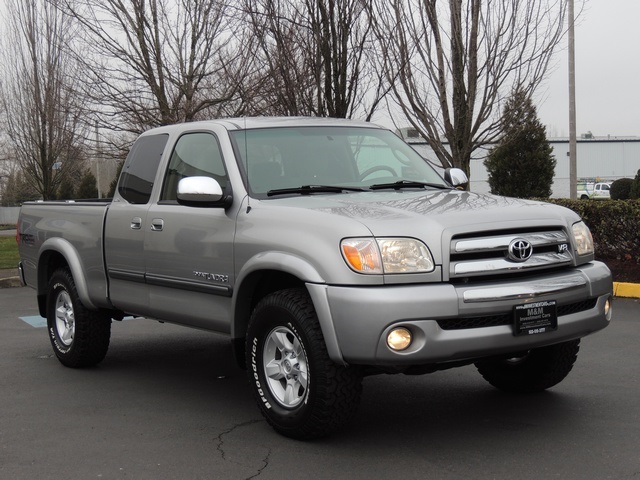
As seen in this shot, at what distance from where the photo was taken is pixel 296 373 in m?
5.16

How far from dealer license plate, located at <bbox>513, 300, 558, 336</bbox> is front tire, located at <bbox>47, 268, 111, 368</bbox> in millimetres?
3899

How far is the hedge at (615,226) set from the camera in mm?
12219

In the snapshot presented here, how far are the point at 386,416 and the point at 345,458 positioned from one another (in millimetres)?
944

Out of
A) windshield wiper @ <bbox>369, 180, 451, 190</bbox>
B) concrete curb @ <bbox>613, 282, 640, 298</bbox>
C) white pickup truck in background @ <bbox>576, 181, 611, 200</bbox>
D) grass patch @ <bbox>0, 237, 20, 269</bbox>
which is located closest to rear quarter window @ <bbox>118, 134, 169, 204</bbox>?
windshield wiper @ <bbox>369, 180, 451, 190</bbox>

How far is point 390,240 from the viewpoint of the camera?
15.6 ft

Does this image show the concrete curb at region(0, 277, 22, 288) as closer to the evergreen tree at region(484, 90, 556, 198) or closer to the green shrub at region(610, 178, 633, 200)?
the evergreen tree at region(484, 90, 556, 198)

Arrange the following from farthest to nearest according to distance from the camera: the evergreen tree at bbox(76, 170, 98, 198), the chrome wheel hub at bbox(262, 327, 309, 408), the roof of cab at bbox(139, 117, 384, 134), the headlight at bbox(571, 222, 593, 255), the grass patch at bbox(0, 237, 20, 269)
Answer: the evergreen tree at bbox(76, 170, 98, 198), the grass patch at bbox(0, 237, 20, 269), the roof of cab at bbox(139, 117, 384, 134), the headlight at bbox(571, 222, 593, 255), the chrome wheel hub at bbox(262, 327, 309, 408)

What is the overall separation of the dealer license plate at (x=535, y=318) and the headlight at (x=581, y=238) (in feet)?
1.89

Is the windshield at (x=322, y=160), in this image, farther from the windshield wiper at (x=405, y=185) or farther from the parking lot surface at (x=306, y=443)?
the parking lot surface at (x=306, y=443)

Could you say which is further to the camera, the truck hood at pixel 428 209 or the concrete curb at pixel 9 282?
the concrete curb at pixel 9 282

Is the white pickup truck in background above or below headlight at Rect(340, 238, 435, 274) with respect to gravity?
below

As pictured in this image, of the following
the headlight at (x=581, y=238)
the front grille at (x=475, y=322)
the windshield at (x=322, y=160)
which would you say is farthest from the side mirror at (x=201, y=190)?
the headlight at (x=581, y=238)

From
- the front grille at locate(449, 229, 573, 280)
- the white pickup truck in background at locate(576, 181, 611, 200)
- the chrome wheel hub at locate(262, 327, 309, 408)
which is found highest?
the front grille at locate(449, 229, 573, 280)

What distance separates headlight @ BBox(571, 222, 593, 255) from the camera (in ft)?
17.5
